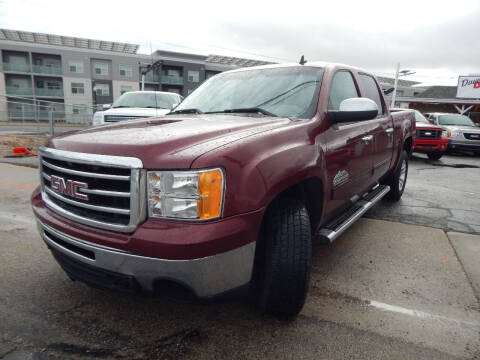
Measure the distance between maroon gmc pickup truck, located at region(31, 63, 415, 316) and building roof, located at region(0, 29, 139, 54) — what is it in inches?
1581

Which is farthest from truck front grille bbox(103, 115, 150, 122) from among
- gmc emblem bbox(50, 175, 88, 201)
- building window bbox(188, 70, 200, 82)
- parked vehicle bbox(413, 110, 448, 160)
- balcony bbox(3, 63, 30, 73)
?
building window bbox(188, 70, 200, 82)

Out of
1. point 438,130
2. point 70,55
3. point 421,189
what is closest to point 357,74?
point 421,189

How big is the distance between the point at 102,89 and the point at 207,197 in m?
41.8

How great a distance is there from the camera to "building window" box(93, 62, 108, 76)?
38875 millimetres


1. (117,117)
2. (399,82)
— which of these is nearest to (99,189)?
(117,117)

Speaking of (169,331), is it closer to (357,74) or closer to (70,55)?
(357,74)

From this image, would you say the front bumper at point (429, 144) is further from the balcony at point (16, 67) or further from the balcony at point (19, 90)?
the balcony at point (16, 67)

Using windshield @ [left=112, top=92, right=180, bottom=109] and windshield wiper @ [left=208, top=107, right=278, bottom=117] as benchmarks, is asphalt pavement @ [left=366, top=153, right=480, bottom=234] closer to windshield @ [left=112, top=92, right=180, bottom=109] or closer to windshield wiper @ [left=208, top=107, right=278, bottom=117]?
windshield wiper @ [left=208, top=107, right=278, bottom=117]

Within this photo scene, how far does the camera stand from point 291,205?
205cm

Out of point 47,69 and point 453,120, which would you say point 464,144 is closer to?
point 453,120

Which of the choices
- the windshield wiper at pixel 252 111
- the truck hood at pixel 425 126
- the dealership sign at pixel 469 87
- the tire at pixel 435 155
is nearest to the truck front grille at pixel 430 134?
the truck hood at pixel 425 126

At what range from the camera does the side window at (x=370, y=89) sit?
3.69 metres

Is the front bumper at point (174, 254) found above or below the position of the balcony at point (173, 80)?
below

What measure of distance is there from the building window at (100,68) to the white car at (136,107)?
1354 inches
